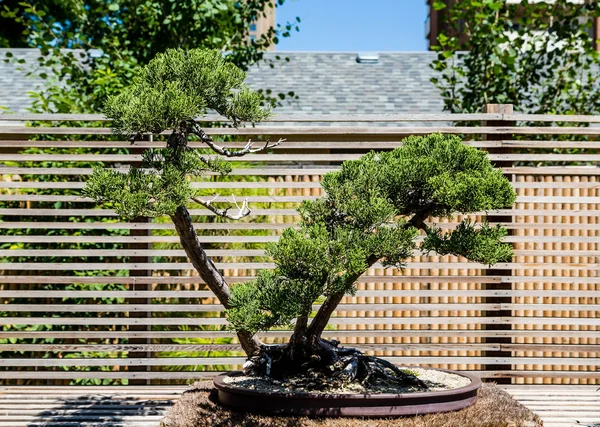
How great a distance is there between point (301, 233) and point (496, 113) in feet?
9.25

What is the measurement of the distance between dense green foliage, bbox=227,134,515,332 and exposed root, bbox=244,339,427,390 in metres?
0.32

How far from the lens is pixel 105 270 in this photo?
18.1ft

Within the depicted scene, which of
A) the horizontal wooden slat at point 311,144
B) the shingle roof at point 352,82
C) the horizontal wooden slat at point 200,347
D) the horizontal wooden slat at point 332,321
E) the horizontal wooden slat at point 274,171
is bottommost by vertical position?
the horizontal wooden slat at point 200,347

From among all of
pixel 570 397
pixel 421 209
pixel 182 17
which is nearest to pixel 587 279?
pixel 570 397

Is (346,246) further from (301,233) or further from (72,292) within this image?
(72,292)

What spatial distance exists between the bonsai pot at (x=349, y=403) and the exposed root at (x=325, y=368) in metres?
0.23

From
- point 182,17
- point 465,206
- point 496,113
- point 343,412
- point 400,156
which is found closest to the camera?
point 343,412

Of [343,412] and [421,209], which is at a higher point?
[421,209]

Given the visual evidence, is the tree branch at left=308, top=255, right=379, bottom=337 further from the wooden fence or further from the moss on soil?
the wooden fence

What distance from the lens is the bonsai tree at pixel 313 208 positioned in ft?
10.0

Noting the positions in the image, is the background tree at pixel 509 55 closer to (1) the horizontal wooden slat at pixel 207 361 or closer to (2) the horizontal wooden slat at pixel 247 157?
(2) the horizontal wooden slat at pixel 247 157

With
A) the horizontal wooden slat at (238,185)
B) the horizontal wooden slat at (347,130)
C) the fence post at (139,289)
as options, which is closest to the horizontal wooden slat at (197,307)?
the fence post at (139,289)

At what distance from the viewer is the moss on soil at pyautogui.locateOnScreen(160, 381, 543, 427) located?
9.59ft

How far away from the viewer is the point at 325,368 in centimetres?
341
